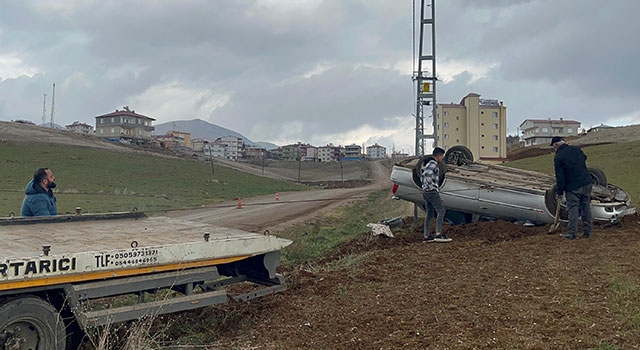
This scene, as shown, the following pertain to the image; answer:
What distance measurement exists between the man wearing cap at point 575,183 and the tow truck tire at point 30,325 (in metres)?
7.26

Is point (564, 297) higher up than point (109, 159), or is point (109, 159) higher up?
point (109, 159)

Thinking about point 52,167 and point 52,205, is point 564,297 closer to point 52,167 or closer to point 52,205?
point 52,205

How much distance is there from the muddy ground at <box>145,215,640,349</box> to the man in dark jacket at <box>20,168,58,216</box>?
2828 mm

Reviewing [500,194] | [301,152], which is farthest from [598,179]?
[301,152]

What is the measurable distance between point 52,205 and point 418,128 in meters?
13.3

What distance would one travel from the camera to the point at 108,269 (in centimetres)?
403

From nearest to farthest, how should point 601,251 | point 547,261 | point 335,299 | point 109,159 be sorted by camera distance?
point 335,299
point 547,261
point 601,251
point 109,159

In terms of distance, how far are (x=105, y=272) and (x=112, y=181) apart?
33.1 m

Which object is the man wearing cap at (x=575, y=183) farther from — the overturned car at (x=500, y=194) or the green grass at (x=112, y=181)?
the green grass at (x=112, y=181)

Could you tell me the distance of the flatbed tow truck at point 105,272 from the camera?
3.68m

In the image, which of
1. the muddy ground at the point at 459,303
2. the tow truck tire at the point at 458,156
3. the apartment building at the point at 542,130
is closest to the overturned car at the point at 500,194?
the tow truck tire at the point at 458,156

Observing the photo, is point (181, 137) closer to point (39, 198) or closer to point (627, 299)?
point (39, 198)

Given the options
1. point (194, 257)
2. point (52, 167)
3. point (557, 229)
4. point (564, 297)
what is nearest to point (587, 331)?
point (564, 297)

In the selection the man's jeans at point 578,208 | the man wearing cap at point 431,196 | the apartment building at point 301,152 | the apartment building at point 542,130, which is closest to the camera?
the man's jeans at point 578,208
